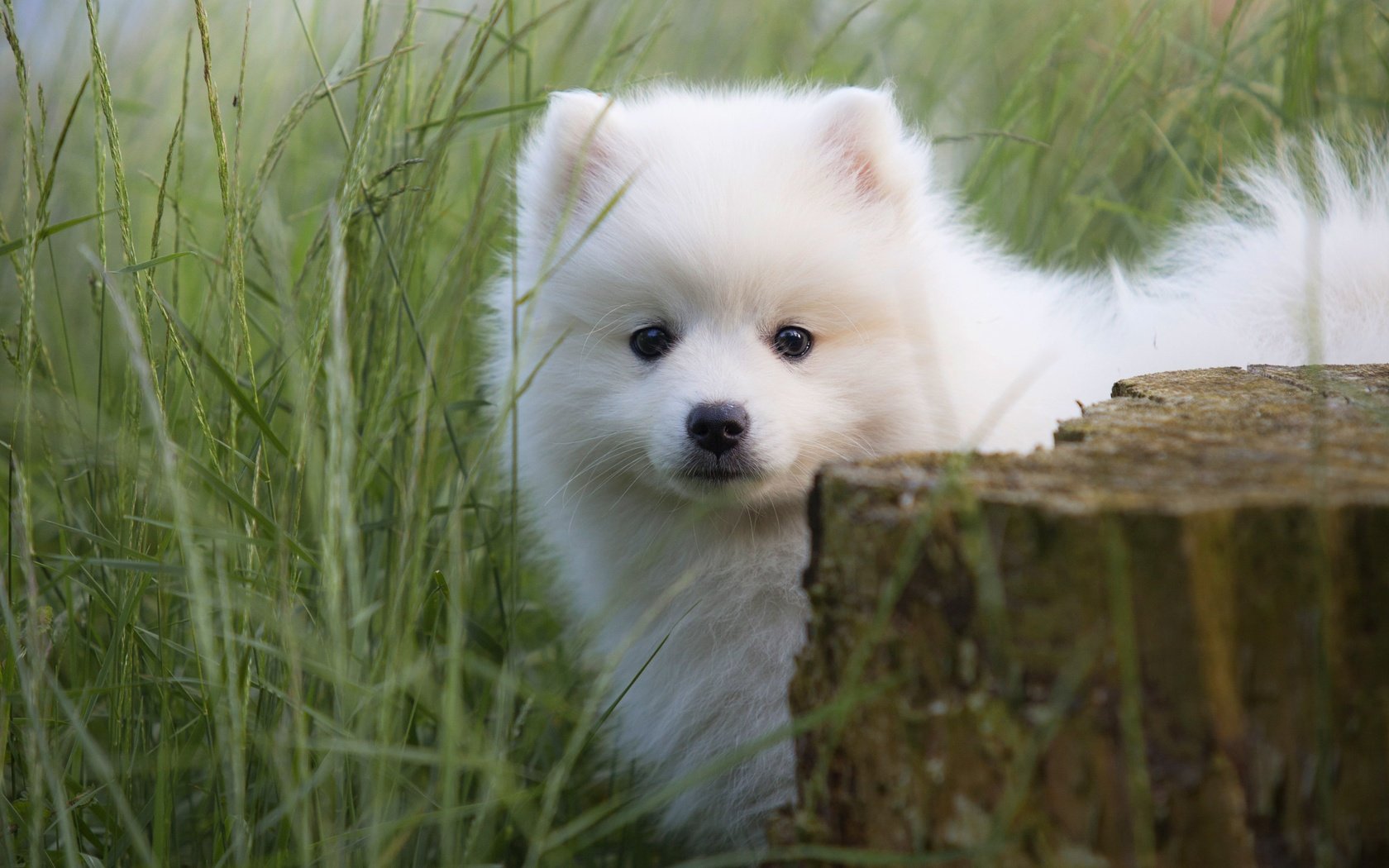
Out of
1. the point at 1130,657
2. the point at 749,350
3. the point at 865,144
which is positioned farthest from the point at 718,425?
the point at 1130,657

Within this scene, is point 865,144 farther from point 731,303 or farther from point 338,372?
point 338,372

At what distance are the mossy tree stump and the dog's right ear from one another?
4.87ft

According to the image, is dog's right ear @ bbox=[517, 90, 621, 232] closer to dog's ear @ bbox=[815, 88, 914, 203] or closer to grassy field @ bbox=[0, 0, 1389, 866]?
grassy field @ bbox=[0, 0, 1389, 866]

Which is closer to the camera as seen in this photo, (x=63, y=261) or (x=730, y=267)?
(x=730, y=267)

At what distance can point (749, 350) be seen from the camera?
232 cm

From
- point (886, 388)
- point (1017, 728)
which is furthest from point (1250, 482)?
point (886, 388)

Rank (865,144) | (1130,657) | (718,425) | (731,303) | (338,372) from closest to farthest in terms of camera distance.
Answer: (1130,657), (338,372), (718,425), (731,303), (865,144)

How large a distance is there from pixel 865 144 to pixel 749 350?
62 cm

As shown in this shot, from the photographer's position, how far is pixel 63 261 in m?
4.37

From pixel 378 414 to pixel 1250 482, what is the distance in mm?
1728

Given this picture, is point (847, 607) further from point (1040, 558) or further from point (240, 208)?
point (240, 208)

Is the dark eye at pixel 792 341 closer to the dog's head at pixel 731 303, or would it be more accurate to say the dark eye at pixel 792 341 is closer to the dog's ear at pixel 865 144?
the dog's head at pixel 731 303

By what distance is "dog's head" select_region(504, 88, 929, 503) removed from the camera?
225cm

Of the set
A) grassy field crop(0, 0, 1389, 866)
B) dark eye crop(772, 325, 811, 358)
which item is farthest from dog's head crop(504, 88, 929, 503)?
grassy field crop(0, 0, 1389, 866)
